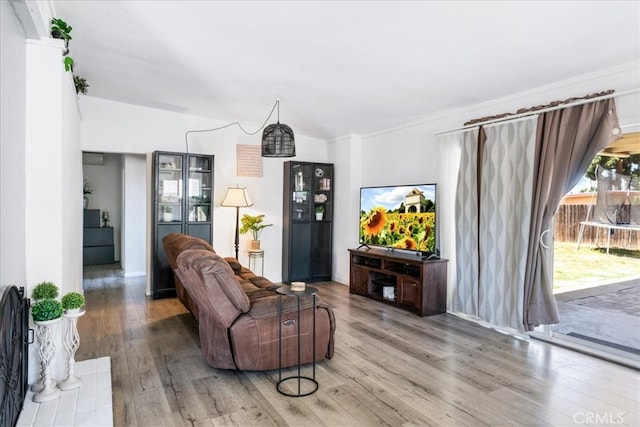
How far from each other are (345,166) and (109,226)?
533cm

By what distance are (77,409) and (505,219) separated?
3780 mm

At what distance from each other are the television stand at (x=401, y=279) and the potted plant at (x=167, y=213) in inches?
101

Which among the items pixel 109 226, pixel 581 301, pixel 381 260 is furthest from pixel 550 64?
pixel 109 226

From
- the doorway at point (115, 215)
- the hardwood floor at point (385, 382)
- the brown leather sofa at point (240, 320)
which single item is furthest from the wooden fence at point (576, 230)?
the doorway at point (115, 215)

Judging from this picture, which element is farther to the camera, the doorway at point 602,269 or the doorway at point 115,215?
the doorway at point 115,215

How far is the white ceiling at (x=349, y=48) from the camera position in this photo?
8.60ft

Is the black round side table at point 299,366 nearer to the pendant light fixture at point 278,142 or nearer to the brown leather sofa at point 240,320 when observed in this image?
the brown leather sofa at point 240,320

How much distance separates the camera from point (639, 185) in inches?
127

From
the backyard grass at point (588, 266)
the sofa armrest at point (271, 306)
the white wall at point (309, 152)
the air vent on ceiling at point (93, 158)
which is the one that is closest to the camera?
the sofa armrest at point (271, 306)

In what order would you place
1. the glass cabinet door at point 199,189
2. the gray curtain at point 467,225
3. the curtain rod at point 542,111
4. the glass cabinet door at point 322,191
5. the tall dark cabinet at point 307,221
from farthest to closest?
1. the glass cabinet door at point 322,191
2. the tall dark cabinet at point 307,221
3. the glass cabinet door at point 199,189
4. the gray curtain at point 467,225
5. the curtain rod at point 542,111

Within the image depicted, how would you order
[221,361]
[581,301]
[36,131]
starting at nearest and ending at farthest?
[36,131] < [221,361] < [581,301]

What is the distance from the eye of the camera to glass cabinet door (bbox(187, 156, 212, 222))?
557 centimetres

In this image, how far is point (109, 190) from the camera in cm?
849

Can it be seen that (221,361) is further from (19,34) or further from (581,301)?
(581,301)
